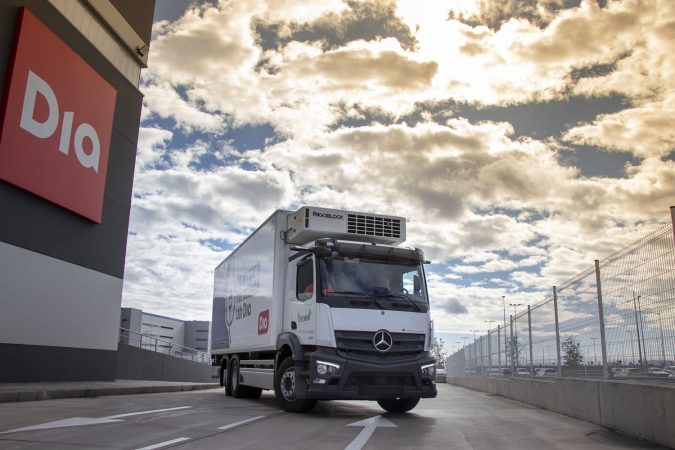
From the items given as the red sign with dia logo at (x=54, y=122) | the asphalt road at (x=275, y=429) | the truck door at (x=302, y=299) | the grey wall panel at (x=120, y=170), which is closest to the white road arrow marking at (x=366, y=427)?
the asphalt road at (x=275, y=429)

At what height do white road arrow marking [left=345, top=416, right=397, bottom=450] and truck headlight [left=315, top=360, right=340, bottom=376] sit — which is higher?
truck headlight [left=315, top=360, right=340, bottom=376]

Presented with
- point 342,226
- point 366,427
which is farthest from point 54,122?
point 366,427

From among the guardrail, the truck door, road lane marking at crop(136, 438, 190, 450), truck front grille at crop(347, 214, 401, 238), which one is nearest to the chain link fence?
truck front grille at crop(347, 214, 401, 238)

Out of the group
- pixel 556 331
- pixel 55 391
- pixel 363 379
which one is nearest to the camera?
pixel 363 379

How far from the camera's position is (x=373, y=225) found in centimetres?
1162

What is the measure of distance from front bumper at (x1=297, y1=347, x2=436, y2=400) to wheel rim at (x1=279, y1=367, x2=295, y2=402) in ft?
1.60

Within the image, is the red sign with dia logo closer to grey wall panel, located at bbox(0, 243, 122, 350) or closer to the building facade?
the building facade

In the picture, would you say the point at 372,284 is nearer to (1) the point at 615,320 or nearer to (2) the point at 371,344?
(2) the point at 371,344

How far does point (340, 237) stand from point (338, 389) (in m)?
3.08

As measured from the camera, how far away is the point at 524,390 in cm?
1600

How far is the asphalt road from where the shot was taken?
6.84m

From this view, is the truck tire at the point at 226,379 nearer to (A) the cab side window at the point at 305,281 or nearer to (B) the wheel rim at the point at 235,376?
(B) the wheel rim at the point at 235,376

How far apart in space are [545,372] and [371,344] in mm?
6296

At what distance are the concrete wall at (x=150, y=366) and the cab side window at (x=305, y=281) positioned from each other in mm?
16367
